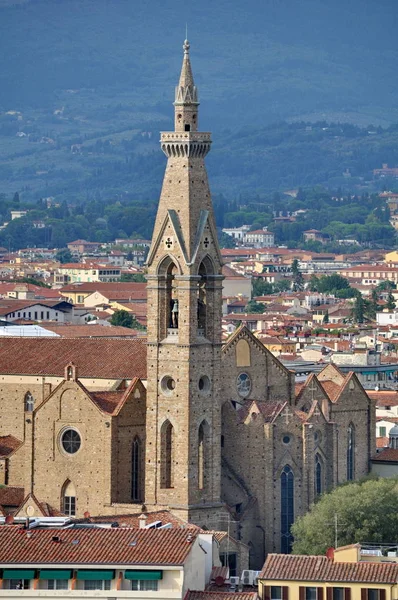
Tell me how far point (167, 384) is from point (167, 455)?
1618 millimetres

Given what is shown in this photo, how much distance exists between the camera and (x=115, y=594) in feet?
122

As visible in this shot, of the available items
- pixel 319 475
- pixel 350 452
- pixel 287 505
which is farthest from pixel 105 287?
pixel 287 505

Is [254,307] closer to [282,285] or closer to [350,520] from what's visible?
[282,285]

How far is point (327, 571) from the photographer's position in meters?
38.0

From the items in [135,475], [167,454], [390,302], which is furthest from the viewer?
[390,302]

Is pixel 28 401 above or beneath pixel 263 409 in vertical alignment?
above

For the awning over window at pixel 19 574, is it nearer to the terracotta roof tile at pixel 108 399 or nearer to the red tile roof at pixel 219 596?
the red tile roof at pixel 219 596

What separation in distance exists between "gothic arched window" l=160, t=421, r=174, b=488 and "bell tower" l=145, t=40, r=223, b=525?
2 centimetres

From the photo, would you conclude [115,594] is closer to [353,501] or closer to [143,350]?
[353,501]

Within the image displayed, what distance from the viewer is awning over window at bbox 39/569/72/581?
37.6 m

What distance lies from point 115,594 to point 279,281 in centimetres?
15621

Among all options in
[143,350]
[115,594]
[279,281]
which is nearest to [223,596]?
[115,594]

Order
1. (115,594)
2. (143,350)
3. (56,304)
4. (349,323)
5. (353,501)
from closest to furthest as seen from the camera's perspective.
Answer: (115,594)
(353,501)
(143,350)
(56,304)
(349,323)

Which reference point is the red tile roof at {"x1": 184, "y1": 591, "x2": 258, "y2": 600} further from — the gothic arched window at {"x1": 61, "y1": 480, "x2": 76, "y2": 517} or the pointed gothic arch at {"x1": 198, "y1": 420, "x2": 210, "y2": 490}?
the gothic arched window at {"x1": 61, "y1": 480, "x2": 76, "y2": 517}
